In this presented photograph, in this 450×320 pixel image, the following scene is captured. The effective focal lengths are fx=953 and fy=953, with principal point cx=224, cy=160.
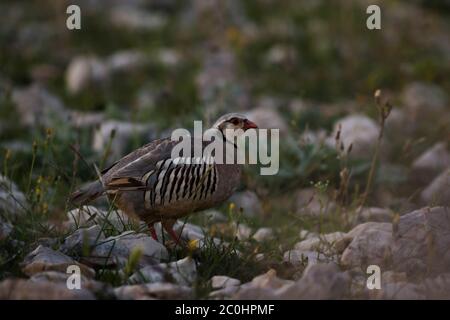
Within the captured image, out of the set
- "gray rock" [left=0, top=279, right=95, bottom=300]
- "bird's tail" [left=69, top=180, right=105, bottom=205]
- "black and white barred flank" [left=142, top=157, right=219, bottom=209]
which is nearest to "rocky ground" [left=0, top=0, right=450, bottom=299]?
"gray rock" [left=0, top=279, right=95, bottom=300]

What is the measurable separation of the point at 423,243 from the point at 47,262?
2.01 m

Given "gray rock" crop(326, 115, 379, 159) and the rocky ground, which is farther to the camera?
Answer: "gray rock" crop(326, 115, 379, 159)

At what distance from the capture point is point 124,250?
505 cm

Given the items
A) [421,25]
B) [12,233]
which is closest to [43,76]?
[421,25]

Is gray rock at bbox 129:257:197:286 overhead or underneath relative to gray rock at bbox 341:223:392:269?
underneath

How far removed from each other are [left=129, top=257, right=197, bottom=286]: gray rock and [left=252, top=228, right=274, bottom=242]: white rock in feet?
4.56

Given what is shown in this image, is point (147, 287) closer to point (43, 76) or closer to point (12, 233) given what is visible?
point (12, 233)

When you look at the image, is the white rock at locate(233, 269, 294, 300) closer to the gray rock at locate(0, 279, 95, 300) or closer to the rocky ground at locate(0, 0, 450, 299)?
the rocky ground at locate(0, 0, 450, 299)

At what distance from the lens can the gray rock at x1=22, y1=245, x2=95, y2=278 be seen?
4.72m

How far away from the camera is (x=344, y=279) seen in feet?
14.2

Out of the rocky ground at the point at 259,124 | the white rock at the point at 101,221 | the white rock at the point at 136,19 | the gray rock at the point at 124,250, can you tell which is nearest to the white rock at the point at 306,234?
the rocky ground at the point at 259,124

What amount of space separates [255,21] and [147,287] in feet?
30.2

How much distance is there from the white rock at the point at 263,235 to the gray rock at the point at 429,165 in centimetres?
191

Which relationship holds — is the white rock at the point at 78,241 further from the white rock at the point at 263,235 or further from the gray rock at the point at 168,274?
the white rock at the point at 263,235
